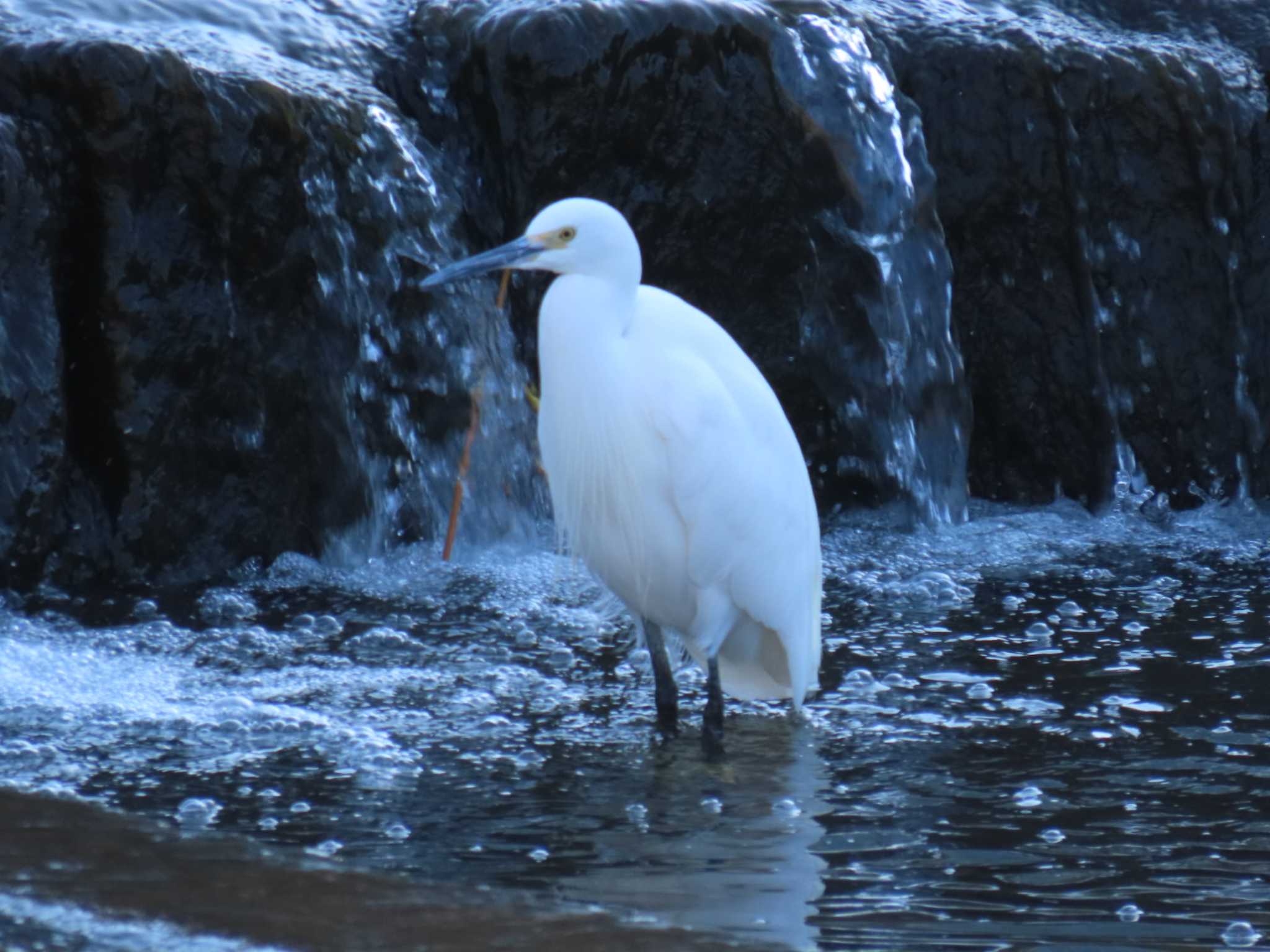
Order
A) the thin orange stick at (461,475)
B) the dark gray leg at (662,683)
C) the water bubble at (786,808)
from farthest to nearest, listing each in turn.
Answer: the thin orange stick at (461,475), the dark gray leg at (662,683), the water bubble at (786,808)

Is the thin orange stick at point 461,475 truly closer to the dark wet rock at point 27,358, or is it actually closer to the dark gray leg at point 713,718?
the dark wet rock at point 27,358

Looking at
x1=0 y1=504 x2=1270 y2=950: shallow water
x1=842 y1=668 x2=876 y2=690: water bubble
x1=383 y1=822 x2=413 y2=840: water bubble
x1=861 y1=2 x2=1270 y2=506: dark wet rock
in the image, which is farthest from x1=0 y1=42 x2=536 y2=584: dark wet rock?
x1=861 y1=2 x2=1270 y2=506: dark wet rock

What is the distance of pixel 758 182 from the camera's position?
21.1 ft

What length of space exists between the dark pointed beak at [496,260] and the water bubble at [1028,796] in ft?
4.61

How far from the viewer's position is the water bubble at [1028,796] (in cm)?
333

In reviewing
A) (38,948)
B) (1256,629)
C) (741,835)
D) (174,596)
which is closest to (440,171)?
(174,596)

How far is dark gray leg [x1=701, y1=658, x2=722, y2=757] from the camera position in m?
3.81

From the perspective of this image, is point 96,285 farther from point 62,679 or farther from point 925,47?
point 925,47

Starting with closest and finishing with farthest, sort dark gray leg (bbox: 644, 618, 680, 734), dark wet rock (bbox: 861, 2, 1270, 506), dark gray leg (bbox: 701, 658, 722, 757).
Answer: dark gray leg (bbox: 701, 658, 722, 757) → dark gray leg (bbox: 644, 618, 680, 734) → dark wet rock (bbox: 861, 2, 1270, 506)

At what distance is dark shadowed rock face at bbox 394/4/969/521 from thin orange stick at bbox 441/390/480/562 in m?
0.44

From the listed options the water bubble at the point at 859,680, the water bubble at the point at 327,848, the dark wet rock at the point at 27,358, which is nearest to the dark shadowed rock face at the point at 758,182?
the dark wet rock at the point at 27,358

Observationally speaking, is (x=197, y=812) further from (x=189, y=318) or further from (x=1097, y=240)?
(x=1097, y=240)

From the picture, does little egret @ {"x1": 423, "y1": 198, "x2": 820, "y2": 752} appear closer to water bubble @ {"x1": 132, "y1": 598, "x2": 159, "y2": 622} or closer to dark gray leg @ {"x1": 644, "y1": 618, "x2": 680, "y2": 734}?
dark gray leg @ {"x1": 644, "y1": 618, "x2": 680, "y2": 734}

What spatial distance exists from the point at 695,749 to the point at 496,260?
44.0 inches
